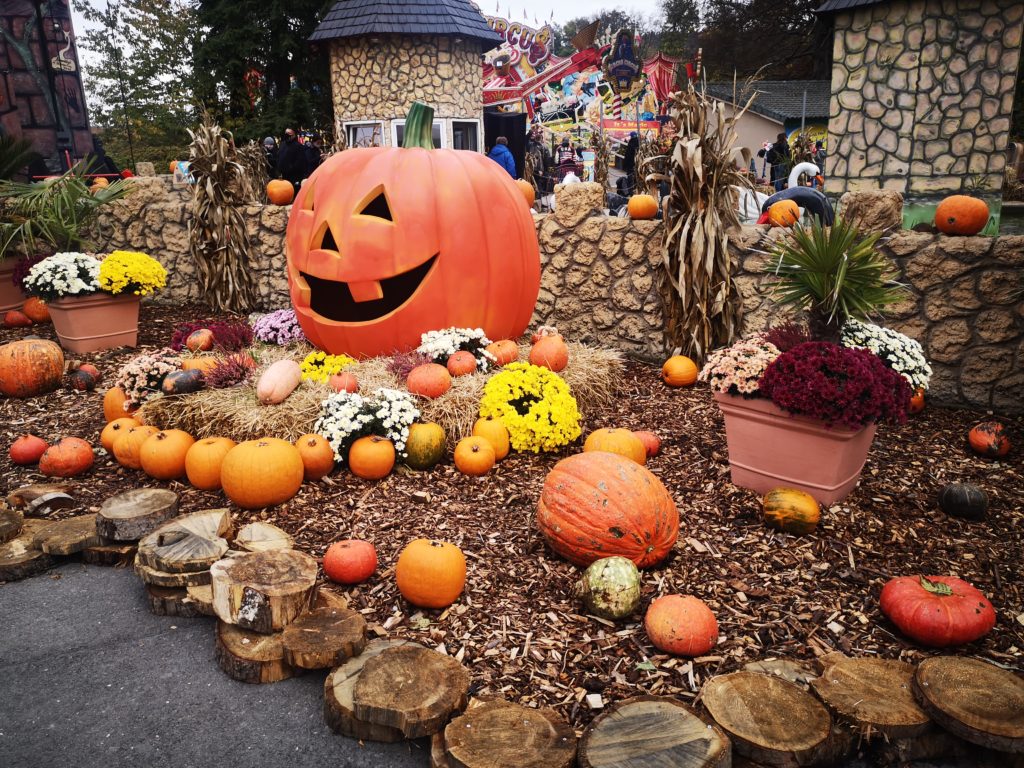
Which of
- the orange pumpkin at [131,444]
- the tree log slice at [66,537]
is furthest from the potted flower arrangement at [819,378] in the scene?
the orange pumpkin at [131,444]

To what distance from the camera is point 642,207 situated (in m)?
5.74

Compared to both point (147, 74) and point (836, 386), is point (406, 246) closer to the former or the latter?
point (836, 386)

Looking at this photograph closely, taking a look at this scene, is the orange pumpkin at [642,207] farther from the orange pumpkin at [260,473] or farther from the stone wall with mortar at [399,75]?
the stone wall with mortar at [399,75]

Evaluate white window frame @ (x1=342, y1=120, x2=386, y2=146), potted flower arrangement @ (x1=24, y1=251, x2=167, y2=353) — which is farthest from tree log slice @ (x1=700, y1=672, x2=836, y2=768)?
white window frame @ (x1=342, y1=120, x2=386, y2=146)

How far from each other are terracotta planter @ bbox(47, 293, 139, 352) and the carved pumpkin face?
8.11ft

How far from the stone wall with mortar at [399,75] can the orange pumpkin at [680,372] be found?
40.6 feet

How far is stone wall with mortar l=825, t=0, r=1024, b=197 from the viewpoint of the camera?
9.59m

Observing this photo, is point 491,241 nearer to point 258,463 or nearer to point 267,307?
point 258,463

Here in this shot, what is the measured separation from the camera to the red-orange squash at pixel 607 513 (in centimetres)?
273

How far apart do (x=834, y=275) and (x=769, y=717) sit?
7.29 ft

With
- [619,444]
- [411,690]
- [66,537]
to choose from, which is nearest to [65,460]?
[66,537]

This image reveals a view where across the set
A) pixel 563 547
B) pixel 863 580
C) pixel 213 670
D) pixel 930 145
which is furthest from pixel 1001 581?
pixel 930 145

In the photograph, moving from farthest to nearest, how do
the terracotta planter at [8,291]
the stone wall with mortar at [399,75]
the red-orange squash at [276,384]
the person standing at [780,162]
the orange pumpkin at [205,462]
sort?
the stone wall with mortar at [399,75] < the person standing at [780,162] < the terracotta planter at [8,291] < the red-orange squash at [276,384] < the orange pumpkin at [205,462]

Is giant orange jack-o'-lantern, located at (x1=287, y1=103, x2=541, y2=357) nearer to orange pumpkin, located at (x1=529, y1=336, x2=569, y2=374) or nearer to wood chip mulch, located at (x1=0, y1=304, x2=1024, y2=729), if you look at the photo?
orange pumpkin, located at (x1=529, y1=336, x2=569, y2=374)
